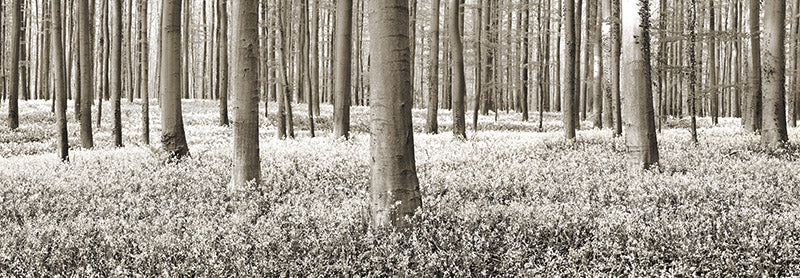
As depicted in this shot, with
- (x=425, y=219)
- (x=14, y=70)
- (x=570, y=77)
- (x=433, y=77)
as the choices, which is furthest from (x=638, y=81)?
(x=14, y=70)

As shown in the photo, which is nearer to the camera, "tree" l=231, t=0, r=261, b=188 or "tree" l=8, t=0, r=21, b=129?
"tree" l=231, t=0, r=261, b=188

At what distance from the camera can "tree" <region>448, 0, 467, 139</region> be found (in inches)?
699

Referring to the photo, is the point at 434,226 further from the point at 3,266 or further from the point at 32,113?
the point at 32,113

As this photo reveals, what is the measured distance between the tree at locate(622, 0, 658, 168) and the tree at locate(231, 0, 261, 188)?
6297 millimetres

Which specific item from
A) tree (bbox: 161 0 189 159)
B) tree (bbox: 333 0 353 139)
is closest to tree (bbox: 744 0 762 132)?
tree (bbox: 333 0 353 139)

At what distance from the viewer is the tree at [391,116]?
18.1 feet

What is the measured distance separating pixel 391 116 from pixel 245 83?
3.85 meters

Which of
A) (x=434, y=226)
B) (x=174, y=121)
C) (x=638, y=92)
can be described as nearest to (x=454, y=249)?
(x=434, y=226)

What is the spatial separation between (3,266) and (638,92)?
30.6ft

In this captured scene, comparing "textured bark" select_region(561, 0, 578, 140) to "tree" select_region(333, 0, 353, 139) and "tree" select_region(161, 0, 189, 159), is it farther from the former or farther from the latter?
"tree" select_region(161, 0, 189, 159)

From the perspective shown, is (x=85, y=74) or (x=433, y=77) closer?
(x=85, y=74)

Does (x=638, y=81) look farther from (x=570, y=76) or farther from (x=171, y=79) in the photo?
(x=171, y=79)

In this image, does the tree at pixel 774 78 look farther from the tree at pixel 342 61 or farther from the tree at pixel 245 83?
the tree at pixel 245 83

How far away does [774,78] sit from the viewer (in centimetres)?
1297
